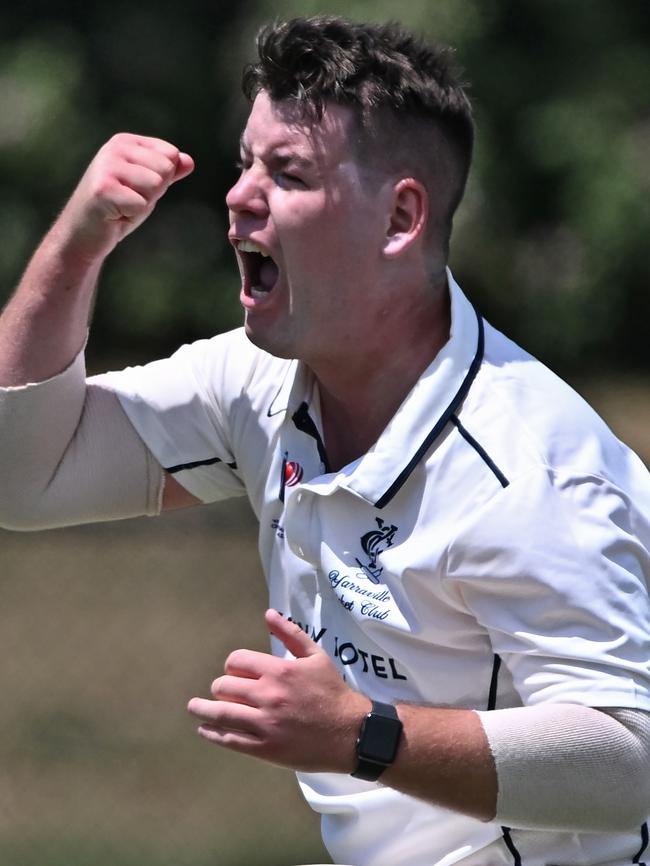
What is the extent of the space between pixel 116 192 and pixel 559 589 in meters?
0.86

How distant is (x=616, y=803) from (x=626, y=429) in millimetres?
5815

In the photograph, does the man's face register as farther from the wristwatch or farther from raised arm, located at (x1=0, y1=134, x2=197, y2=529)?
the wristwatch

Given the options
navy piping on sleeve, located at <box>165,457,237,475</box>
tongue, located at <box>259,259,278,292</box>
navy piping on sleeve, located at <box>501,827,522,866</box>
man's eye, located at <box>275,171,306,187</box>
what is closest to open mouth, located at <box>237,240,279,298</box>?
tongue, located at <box>259,259,278,292</box>

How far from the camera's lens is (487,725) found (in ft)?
6.29

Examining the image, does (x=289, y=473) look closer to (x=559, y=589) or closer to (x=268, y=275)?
(x=268, y=275)

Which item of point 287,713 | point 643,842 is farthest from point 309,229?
point 643,842

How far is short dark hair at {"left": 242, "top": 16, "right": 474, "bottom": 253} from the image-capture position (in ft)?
7.14

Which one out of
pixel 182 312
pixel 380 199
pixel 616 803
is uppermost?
pixel 380 199

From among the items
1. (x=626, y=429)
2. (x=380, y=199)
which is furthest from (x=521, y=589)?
(x=626, y=429)

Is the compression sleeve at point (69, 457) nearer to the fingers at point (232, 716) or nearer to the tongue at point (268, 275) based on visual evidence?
the tongue at point (268, 275)

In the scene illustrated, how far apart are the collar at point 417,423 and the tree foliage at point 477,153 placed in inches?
230

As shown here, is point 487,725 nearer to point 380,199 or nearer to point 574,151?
point 380,199

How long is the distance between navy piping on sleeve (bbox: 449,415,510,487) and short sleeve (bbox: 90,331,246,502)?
0.47 meters

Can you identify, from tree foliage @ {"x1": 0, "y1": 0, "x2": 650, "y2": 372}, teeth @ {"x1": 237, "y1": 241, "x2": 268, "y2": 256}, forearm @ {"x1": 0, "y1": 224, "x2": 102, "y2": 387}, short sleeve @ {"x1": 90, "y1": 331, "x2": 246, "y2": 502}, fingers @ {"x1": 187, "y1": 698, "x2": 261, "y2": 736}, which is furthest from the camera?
tree foliage @ {"x1": 0, "y1": 0, "x2": 650, "y2": 372}
